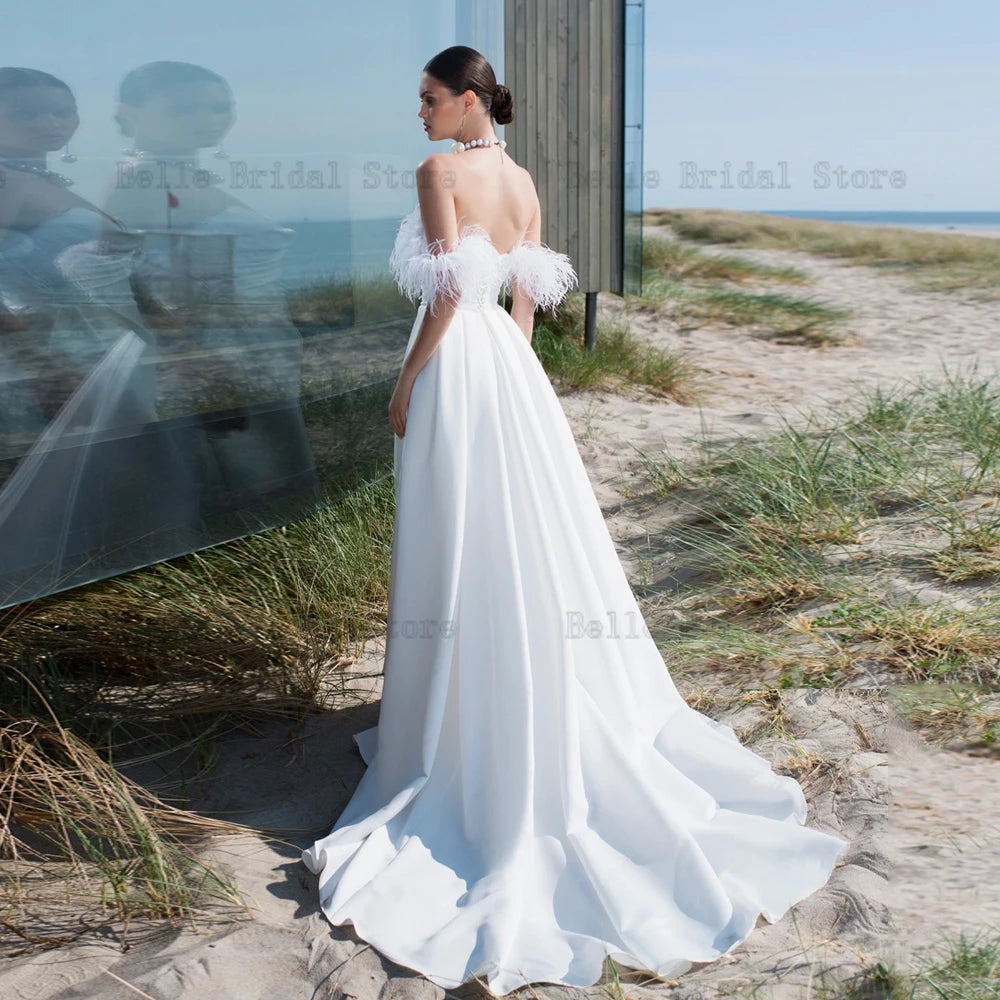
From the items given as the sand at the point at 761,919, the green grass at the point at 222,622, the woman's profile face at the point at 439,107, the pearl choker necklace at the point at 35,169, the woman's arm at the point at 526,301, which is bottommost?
the sand at the point at 761,919

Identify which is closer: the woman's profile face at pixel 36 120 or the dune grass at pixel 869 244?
the woman's profile face at pixel 36 120

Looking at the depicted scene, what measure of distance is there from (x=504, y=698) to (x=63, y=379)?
1.55m

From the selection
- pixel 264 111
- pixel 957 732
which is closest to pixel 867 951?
pixel 957 732

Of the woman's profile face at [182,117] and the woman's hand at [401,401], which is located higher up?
the woman's profile face at [182,117]

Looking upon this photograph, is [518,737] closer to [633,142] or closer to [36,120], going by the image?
[36,120]

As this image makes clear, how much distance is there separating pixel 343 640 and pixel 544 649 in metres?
1.39

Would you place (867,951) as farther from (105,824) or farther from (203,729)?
(203,729)

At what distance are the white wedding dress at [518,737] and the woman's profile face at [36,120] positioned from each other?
3.28ft

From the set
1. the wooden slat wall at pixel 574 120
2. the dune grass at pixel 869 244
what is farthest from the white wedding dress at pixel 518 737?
the dune grass at pixel 869 244

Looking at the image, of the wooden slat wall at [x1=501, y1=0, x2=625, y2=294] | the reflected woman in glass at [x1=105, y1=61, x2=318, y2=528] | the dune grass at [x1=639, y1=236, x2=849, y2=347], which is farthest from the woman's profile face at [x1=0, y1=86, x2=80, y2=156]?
the dune grass at [x1=639, y1=236, x2=849, y2=347]

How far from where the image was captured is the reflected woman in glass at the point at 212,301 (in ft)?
10.5

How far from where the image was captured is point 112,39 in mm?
3072

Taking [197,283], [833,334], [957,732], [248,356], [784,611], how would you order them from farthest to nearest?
[833,334] < [784,611] < [248,356] < [197,283] < [957,732]

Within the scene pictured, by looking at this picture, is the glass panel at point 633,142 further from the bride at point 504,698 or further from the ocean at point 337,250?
the bride at point 504,698
